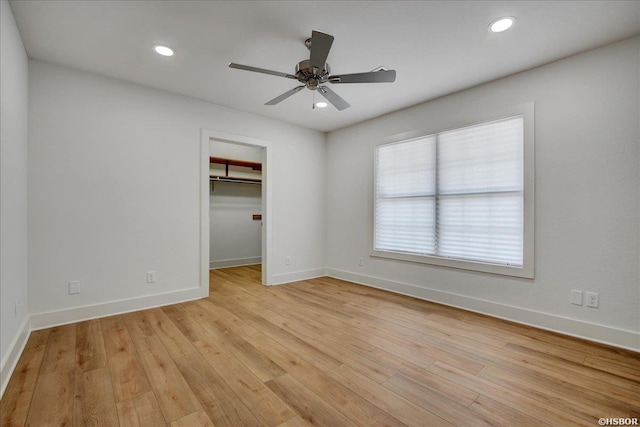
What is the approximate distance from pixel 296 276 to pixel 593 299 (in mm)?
3625

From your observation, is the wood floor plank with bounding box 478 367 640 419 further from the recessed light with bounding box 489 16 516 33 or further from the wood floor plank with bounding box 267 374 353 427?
the recessed light with bounding box 489 16 516 33

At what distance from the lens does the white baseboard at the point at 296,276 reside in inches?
177

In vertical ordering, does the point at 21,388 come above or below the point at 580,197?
below

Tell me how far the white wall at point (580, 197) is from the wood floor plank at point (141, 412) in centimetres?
313

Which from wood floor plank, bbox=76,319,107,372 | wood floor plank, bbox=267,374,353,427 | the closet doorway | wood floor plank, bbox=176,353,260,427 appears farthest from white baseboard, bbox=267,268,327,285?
wood floor plank, bbox=267,374,353,427

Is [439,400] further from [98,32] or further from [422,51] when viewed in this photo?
[98,32]

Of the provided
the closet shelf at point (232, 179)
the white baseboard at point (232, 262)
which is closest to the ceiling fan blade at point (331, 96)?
the closet shelf at point (232, 179)

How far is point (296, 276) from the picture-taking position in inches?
187

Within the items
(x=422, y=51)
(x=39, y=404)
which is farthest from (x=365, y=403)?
(x=422, y=51)

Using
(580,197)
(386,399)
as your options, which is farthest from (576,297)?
(386,399)

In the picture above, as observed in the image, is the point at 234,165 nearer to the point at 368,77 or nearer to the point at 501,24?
the point at 368,77

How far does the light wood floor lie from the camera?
1573mm

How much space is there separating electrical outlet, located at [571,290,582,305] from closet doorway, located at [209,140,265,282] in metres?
4.77

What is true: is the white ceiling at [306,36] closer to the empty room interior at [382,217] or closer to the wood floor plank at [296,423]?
the empty room interior at [382,217]
